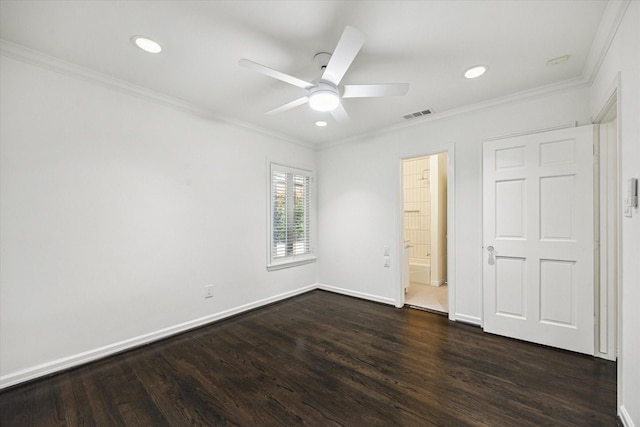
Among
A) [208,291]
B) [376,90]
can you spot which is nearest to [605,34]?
[376,90]

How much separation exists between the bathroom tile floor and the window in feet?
5.91

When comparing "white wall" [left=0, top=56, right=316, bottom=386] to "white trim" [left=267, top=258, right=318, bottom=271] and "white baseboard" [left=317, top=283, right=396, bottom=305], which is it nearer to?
"white trim" [left=267, top=258, right=318, bottom=271]

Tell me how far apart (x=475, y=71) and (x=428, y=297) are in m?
3.30

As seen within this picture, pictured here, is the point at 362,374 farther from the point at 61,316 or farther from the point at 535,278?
the point at 61,316

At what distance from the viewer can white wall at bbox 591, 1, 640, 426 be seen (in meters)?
1.46

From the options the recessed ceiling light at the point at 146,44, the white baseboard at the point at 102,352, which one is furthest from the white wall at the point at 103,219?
the recessed ceiling light at the point at 146,44

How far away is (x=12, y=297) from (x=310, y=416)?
97.4 inches

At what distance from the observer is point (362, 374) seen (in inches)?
86.6

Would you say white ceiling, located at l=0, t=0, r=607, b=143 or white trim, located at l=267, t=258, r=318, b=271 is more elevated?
white ceiling, located at l=0, t=0, r=607, b=143

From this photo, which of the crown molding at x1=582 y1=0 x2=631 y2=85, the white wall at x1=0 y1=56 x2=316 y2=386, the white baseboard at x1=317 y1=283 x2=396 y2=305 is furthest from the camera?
the white baseboard at x1=317 y1=283 x2=396 y2=305

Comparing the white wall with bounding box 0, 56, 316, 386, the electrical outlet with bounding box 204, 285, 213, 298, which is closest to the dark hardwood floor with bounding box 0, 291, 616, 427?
the white wall with bounding box 0, 56, 316, 386

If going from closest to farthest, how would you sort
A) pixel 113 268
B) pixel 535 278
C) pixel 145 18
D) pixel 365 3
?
pixel 365 3, pixel 145 18, pixel 113 268, pixel 535 278

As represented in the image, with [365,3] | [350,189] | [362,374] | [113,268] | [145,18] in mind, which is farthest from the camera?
[350,189]

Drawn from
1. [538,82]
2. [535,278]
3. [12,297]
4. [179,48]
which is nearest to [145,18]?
[179,48]
